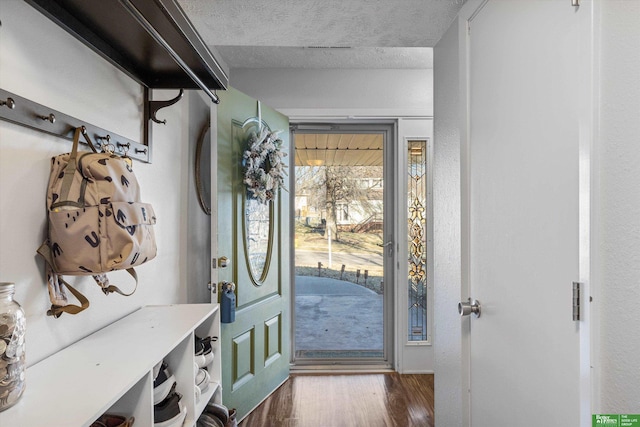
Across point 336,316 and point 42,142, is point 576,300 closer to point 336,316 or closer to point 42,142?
point 42,142

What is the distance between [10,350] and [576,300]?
1122mm

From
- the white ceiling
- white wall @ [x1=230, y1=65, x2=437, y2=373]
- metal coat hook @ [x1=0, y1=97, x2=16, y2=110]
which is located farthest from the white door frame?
white wall @ [x1=230, y1=65, x2=437, y2=373]

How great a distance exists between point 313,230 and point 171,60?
6.43 feet

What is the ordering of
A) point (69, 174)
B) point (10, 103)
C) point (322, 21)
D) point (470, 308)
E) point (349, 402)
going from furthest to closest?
point (349, 402)
point (322, 21)
point (470, 308)
point (69, 174)
point (10, 103)

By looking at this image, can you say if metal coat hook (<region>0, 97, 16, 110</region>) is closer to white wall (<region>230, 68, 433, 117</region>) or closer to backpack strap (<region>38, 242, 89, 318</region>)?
backpack strap (<region>38, 242, 89, 318</region>)

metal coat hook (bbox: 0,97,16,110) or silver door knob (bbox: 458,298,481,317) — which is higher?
metal coat hook (bbox: 0,97,16,110)

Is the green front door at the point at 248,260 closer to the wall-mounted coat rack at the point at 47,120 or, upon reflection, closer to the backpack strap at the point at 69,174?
the wall-mounted coat rack at the point at 47,120

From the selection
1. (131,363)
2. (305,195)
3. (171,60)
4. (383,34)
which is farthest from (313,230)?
(131,363)

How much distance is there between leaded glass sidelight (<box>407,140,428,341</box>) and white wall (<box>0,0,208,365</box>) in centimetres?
204

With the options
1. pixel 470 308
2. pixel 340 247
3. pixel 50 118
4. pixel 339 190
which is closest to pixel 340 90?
pixel 339 190

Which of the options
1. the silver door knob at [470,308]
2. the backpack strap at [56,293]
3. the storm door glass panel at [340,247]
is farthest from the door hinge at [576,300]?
the storm door glass panel at [340,247]

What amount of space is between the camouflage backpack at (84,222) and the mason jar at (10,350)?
7.7 inches

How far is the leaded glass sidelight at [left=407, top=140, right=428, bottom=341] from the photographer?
9.52ft

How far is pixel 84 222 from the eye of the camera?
2.82 ft
